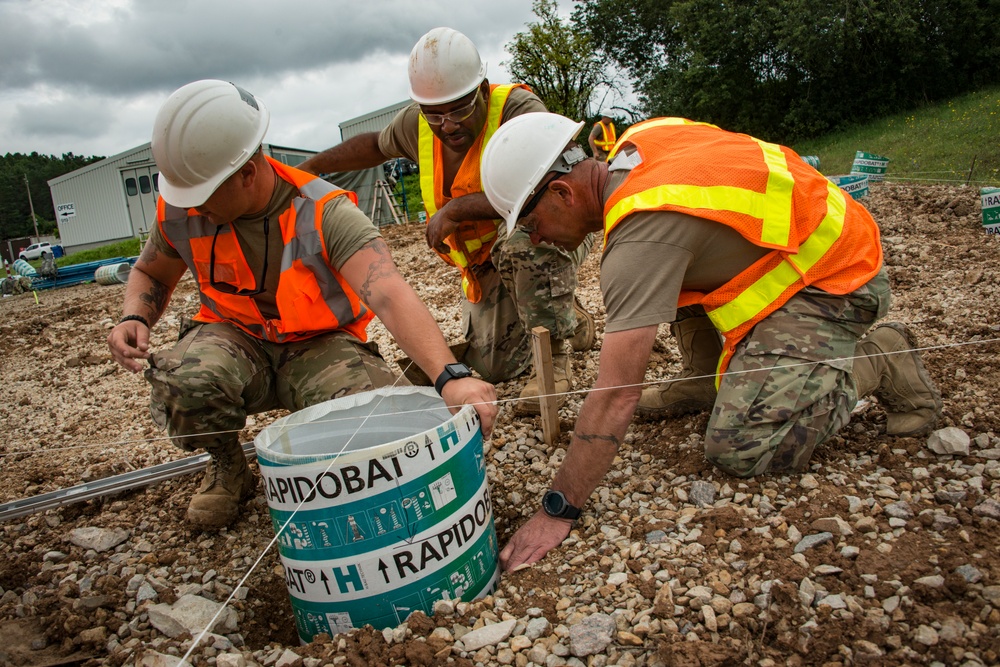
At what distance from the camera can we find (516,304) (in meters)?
3.69

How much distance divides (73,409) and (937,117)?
20363 millimetres

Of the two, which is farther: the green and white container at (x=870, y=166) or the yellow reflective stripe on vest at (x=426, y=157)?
the green and white container at (x=870, y=166)

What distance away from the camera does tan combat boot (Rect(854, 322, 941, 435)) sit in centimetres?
261

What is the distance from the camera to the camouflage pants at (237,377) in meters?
2.62

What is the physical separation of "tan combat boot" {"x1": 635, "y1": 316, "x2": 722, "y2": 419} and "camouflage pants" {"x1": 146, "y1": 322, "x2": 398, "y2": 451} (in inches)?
49.2

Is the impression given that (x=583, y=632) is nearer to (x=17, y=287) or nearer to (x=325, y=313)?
(x=325, y=313)

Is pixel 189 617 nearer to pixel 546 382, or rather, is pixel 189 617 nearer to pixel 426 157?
pixel 546 382

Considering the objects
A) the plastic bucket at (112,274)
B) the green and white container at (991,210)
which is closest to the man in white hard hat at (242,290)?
the green and white container at (991,210)

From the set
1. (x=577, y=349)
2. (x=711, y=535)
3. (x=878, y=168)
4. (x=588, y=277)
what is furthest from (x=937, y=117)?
(x=711, y=535)

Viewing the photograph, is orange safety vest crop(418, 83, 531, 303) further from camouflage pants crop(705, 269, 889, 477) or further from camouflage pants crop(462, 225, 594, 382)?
camouflage pants crop(705, 269, 889, 477)

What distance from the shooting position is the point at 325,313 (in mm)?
2801

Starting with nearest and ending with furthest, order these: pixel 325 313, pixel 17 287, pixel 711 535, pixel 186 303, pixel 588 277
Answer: pixel 711 535, pixel 325 313, pixel 588 277, pixel 186 303, pixel 17 287

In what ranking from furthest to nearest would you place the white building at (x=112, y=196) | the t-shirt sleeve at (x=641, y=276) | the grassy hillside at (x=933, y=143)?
1. the white building at (x=112, y=196)
2. the grassy hillside at (x=933, y=143)
3. the t-shirt sleeve at (x=641, y=276)

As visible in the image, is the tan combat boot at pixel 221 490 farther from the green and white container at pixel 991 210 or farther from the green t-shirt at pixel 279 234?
the green and white container at pixel 991 210
